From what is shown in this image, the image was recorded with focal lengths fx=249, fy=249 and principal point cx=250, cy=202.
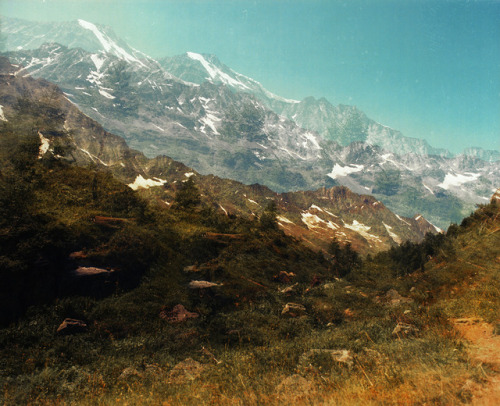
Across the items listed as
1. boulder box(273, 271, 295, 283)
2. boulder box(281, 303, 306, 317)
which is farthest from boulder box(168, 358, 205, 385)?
boulder box(273, 271, 295, 283)

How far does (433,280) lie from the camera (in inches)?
745

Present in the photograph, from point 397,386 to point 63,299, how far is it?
46.1 ft

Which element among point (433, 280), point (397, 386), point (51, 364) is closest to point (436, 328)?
point (397, 386)

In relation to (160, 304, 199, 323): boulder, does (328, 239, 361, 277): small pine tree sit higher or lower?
higher

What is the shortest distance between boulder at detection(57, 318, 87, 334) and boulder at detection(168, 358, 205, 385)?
495 cm

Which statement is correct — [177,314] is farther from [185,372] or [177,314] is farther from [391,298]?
[391,298]

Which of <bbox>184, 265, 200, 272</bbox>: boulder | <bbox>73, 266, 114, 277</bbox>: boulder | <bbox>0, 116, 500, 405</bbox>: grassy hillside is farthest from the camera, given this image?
<bbox>184, 265, 200, 272</bbox>: boulder

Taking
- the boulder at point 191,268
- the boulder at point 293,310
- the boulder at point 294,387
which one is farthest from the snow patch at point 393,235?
the boulder at point 294,387

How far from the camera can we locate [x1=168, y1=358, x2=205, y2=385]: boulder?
28.5ft

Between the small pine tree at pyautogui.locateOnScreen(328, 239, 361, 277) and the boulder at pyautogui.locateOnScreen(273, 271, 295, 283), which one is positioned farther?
the small pine tree at pyautogui.locateOnScreen(328, 239, 361, 277)

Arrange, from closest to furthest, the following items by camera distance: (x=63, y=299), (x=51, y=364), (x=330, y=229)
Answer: (x=51, y=364)
(x=63, y=299)
(x=330, y=229)

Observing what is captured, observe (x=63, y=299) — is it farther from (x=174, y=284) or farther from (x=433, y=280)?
(x=433, y=280)

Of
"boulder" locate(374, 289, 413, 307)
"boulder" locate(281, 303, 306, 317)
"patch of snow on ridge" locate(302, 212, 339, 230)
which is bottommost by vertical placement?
"boulder" locate(281, 303, 306, 317)

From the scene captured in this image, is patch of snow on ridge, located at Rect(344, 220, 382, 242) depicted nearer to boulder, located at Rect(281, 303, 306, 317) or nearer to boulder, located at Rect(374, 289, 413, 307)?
boulder, located at Rect(374, 289, 413, 307)
